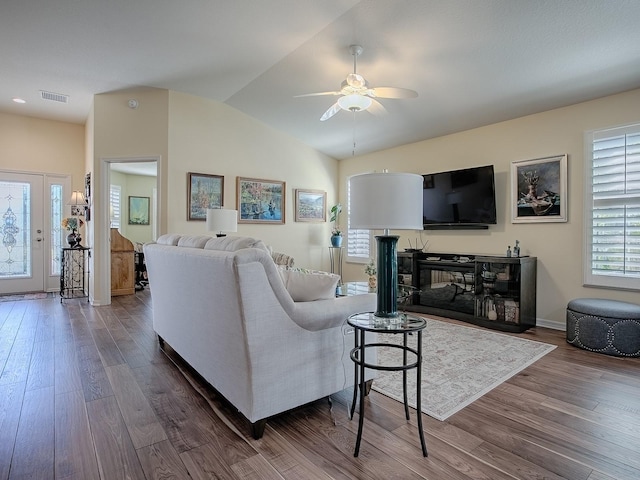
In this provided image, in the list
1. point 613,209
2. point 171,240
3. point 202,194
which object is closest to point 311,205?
point 202,194

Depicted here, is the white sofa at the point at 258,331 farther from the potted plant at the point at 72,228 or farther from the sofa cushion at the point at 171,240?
the potted plant at the point at 72,228

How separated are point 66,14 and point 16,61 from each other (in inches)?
57.9

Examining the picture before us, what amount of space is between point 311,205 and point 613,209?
178 inches

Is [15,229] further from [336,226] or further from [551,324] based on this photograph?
[551,324]

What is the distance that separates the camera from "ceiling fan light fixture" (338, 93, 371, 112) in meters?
3.50

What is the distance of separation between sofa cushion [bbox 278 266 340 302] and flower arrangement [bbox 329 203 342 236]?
4.58 meters

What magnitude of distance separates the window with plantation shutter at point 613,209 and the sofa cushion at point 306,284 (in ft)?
11.1

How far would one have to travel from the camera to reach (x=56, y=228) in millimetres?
6426

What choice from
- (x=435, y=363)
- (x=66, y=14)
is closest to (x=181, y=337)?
(x=435, y=363)

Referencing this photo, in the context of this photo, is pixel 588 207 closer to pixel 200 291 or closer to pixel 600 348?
pixel 600 348

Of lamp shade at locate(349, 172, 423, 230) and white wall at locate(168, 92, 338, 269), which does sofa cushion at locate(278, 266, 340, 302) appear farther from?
white wall at locate(168, 92, 338, 269)

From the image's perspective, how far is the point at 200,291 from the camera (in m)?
2.19

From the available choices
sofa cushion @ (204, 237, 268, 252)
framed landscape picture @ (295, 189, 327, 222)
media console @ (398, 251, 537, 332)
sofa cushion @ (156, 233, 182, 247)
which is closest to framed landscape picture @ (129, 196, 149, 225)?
framed landscape picture @ (295, 189, 327, 222)

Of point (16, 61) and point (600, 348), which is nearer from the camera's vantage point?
point (600, 348)
